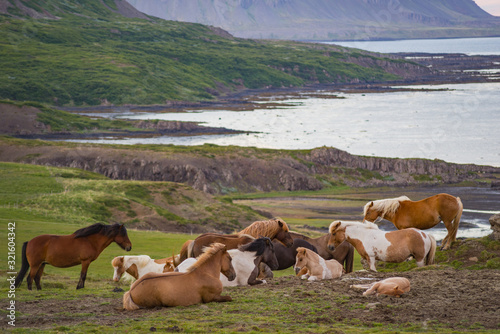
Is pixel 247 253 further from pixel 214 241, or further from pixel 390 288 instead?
pixel 390 288

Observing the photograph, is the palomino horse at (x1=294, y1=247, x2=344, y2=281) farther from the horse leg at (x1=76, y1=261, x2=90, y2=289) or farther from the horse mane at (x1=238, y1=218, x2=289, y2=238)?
the horse leg at (x1=76, y1=261, x2=90, y2=289)

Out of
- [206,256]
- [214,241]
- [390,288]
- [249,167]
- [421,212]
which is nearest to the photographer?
[206,256]

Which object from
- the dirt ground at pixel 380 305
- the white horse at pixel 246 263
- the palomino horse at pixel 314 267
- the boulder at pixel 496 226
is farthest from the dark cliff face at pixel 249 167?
the dirt ground at pixel 380 305

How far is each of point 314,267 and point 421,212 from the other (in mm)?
4967

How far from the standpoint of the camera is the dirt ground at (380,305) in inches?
503

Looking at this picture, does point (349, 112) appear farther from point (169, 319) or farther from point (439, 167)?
point (169, 319)

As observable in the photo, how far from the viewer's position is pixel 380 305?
45.3 ft

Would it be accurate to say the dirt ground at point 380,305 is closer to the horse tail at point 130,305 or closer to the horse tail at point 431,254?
the horse tail at point 130,305

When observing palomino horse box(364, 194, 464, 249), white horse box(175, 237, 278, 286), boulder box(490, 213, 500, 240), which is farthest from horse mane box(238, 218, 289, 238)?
boulder box(490, 213, 500, 240)

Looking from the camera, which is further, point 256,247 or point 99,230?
point 99,230

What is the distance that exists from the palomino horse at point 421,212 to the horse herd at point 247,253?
0.11 ft

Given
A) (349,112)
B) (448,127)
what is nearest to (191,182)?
(448,127)

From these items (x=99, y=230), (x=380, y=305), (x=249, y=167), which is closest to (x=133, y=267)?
(x=99, y=230)

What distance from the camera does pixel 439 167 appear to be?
88.4 m
